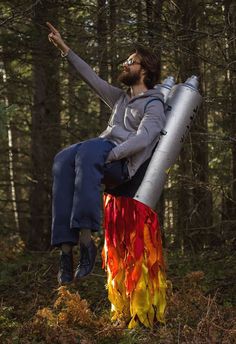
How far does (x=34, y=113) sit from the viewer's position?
36.6ft

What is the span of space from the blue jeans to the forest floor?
993 millimetres

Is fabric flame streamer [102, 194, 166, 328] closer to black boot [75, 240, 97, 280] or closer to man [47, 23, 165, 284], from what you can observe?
man [47, 23, 165, 284]

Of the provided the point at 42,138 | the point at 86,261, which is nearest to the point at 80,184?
the point at 86,261

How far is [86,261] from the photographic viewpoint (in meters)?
4.58

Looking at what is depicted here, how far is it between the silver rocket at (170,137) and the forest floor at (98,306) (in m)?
1.11

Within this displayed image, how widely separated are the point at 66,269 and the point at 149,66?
6.28 ft

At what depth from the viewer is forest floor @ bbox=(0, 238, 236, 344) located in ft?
15.8

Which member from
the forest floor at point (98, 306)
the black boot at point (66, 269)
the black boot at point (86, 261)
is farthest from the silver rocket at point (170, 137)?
the forest floor at point (98, 306)

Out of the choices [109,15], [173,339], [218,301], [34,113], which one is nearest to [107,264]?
[173,339]

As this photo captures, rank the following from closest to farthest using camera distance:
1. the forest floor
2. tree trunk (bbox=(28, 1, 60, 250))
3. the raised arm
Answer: the forest floor → the raised arm → tree trunk (bbox=(28, 1, 60, 250))

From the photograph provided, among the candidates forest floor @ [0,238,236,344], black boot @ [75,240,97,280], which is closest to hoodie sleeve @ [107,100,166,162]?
black boot @ [75,240,97,280]

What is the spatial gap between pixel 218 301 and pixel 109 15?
4073mm

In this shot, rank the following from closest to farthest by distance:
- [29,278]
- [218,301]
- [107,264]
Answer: [107,264]
[218,301]
[29,278]

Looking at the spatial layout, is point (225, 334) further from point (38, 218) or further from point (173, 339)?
point (38, 218)
